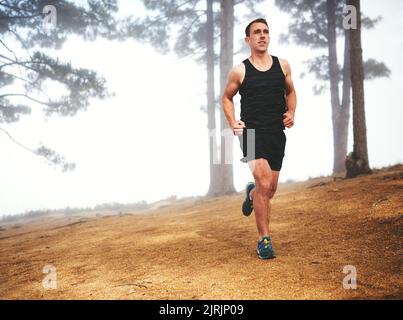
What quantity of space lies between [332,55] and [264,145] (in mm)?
14721

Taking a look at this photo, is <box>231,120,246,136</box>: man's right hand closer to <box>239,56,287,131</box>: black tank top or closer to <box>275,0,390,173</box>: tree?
<box>239,56,287,131</box>: black tank top

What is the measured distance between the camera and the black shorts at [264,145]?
3372 millimetres

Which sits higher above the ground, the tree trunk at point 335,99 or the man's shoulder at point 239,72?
the tree trunk at point 335,99

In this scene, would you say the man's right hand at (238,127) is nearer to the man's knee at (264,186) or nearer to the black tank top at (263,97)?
the black tank top at (263,97)

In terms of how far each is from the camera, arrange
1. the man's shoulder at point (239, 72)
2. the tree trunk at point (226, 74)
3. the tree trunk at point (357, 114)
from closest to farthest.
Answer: the man's shoulder at point (239, 72) < the tree trunk at point (357, 114) < the tree trunk at point (226, 74)

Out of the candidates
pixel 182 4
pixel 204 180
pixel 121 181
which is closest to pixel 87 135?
pixel 121 181

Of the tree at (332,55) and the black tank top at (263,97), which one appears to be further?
the tree at (332,55)

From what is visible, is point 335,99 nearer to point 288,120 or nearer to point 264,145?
point 288,120

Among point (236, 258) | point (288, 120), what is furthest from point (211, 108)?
point (236, 258)

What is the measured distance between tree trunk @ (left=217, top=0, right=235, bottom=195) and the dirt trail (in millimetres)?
7883

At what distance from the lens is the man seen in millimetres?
3363

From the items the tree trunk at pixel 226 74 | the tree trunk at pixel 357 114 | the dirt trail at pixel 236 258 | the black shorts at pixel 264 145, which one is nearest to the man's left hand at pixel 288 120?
the black shorts at pixel 264 145

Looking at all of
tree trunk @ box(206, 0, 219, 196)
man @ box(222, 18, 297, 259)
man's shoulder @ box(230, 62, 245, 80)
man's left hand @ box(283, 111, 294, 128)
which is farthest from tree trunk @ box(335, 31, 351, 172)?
man's shoulder @ box(230, 62, 245, 80)

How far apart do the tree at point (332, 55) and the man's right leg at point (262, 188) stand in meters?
13.3
